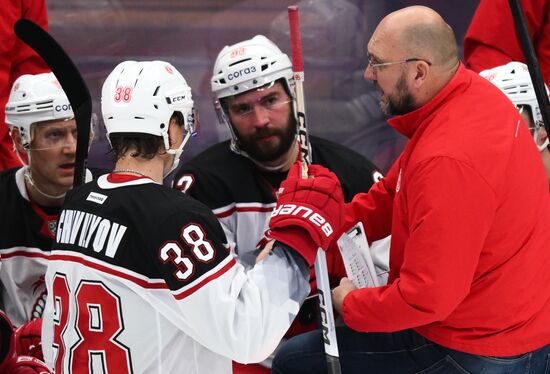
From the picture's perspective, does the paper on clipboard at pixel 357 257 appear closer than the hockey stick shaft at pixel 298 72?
No

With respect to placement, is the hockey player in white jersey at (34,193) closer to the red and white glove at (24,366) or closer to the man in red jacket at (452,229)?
the red and white glove at (24,366)

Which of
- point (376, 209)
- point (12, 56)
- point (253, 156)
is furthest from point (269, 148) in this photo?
point (12, 56)

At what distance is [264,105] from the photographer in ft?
10.0

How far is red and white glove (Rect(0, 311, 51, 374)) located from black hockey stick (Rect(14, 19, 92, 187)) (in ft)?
1.38

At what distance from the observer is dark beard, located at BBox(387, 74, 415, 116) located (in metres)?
2.18

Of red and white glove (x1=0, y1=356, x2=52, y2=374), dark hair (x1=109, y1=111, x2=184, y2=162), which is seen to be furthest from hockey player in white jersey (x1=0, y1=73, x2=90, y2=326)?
dark hair (x1=109, y1=111, x2=184, y2=162)

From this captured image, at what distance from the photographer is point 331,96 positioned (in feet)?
14.7

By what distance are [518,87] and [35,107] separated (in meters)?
1.46

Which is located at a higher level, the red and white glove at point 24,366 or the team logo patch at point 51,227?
the team logo patch at point 51,227

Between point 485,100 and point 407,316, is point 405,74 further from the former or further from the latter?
point 407,316

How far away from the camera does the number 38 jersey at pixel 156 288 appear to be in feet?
6.55

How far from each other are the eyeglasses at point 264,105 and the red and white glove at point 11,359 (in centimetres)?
93

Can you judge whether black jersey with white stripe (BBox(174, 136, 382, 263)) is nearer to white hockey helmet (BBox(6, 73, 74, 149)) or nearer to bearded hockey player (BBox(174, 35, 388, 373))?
bearded hockey player (BBox(174, 35, 388, 373))

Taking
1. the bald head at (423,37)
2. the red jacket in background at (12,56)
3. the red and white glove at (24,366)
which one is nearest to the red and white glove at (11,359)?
the red and white glove at (24,366)
